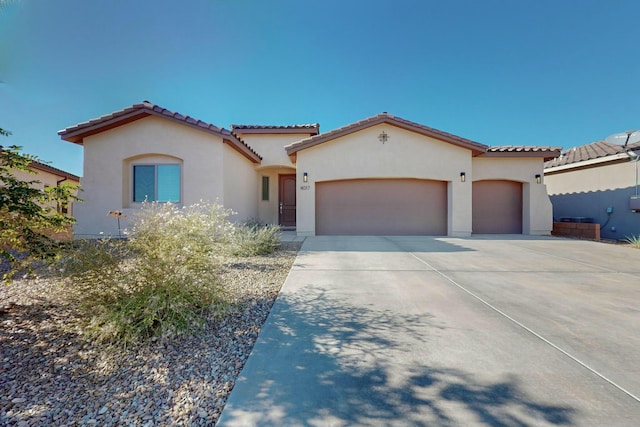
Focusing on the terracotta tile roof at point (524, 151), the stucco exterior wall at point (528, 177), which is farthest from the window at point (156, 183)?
the terracotta tile roof at point (524, 151)

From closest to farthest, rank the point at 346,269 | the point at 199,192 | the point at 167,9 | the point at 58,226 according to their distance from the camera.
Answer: the point at 58,226 → the point at 346,269 → the point at 167,9 → the point at 199,192

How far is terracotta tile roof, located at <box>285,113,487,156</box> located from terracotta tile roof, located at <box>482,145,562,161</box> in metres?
1.08

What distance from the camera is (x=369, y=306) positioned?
3857 millimetres

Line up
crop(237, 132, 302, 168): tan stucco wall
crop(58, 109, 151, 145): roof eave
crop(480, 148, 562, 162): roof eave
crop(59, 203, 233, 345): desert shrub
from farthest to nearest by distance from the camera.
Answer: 1. crop(237, 132, 302, 168): tan stucco wall
2. crop(480, 148, 562, 162): roof eave
3. crop(58, 109, 151, 145): roof eave
4. crop(59, 203, 233, 345): desert shrub

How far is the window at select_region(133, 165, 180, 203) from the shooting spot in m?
10.2

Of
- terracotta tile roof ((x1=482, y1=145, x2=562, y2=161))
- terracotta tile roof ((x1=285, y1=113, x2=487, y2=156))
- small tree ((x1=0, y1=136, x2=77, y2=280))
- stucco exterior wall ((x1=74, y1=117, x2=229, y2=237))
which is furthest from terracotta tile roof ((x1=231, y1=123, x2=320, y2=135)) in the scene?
small tree ((x1=0, y1=136, x2=77, y2=280))

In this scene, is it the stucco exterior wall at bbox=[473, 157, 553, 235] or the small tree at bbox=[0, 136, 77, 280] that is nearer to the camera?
the small tree at bbox=[0, 136, 77, 280]

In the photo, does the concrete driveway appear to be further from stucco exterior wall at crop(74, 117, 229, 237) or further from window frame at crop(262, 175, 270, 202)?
window frame at crop(262, 175, 270, 202)

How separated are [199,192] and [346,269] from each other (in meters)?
6.85

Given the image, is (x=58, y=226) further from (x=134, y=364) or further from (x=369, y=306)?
(x=369, y=306)

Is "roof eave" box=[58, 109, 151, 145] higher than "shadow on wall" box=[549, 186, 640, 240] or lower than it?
higher

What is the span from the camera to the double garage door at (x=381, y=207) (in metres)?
12.0

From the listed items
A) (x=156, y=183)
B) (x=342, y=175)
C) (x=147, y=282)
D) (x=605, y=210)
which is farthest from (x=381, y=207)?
(x=605, y=210)

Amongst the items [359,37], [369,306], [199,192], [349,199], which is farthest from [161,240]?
[359,37]
